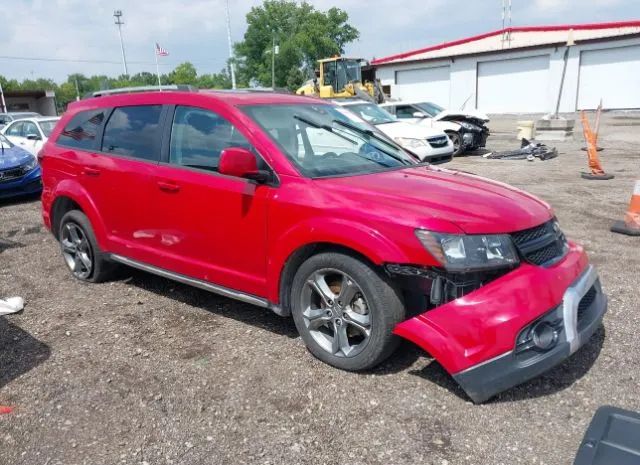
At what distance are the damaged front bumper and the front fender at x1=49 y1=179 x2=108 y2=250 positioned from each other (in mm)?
2998

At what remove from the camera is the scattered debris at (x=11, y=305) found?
Result: 444 centimetres

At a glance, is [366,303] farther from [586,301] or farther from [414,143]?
[414,143]

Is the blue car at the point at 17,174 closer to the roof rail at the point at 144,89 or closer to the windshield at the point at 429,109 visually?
the roof rail at the point at 144,89

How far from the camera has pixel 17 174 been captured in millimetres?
9266

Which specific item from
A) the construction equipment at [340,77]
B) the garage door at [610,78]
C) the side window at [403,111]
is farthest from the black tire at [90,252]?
the garage door at [610,78]

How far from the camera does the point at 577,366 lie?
3.34m

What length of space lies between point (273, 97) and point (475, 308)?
2382mm

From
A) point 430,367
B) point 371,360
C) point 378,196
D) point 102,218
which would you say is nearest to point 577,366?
point 430,367

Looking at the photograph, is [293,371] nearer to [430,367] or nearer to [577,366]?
[430,367]

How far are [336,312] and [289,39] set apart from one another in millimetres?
70023

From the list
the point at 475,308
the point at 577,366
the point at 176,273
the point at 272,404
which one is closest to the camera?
the point at 475,308

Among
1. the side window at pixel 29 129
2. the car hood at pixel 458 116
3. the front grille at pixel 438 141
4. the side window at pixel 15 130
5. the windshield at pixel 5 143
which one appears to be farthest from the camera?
the car hood at pixel 458 116

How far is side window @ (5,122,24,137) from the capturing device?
12.6 meters

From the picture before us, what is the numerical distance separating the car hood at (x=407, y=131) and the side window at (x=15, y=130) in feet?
28.0
